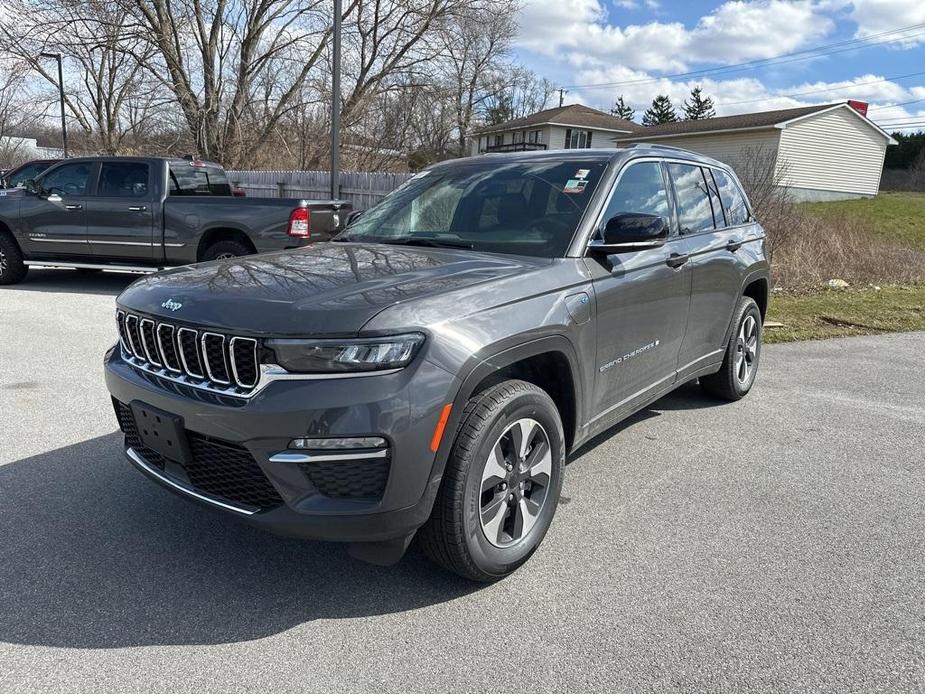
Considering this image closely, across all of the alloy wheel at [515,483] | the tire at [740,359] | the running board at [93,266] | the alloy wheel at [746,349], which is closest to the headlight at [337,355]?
the alloy wheel at [515,483]

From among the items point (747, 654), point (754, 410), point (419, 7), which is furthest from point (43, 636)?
point (419, 7)

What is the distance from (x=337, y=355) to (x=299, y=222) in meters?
7.06

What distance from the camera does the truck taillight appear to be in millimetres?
9047

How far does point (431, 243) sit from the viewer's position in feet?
12.2

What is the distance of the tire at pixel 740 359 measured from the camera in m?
5.32

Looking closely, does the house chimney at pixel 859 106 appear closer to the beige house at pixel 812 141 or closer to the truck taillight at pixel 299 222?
the beige house at pixel 812 141

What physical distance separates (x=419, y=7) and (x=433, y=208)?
23254mm

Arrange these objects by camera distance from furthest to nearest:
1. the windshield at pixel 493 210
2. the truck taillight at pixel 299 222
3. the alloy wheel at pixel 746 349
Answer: the truck taillight at pixel 299 222 < the alloy wheel at pixel 746 349 < the windshield at pixel 493 210

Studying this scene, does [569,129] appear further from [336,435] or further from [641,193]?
[336,435]

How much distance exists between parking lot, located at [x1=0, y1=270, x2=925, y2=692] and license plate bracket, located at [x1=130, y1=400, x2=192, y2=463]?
565 mm

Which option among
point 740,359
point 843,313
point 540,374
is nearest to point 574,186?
point 540,374

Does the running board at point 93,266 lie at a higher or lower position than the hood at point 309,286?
lower

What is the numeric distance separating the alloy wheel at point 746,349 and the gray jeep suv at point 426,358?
1.46 meters

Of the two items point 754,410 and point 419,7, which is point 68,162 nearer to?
point 754,410
